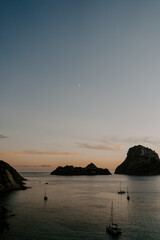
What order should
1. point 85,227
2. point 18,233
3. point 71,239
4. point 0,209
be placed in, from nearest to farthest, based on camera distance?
point 71,239 < point 18,233 < point 85,227 < point 0,209

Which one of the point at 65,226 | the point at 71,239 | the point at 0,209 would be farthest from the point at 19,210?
the point at 71,239

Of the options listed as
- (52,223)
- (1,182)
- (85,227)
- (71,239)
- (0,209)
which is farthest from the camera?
(1,182)

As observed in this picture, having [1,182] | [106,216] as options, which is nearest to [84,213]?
[106,216]

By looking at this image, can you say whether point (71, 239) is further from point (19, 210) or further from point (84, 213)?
point (19, 210)

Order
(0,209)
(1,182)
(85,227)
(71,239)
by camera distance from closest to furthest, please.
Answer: (71,239) → (85,227) → (0,209) → (1,182)

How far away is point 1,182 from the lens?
129 m

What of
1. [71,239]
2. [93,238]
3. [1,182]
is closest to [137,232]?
[93,238]

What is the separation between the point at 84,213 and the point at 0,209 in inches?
1142

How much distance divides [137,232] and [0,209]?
1748 inches

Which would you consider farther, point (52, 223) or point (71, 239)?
point (52, 223)

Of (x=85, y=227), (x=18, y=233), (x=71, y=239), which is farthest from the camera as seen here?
(x=85, y=227)

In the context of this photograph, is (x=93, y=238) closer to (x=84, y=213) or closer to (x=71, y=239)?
(x=71, y=239)

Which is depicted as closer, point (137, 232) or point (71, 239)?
point (71, 239)

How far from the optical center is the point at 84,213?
75062 millimetres
